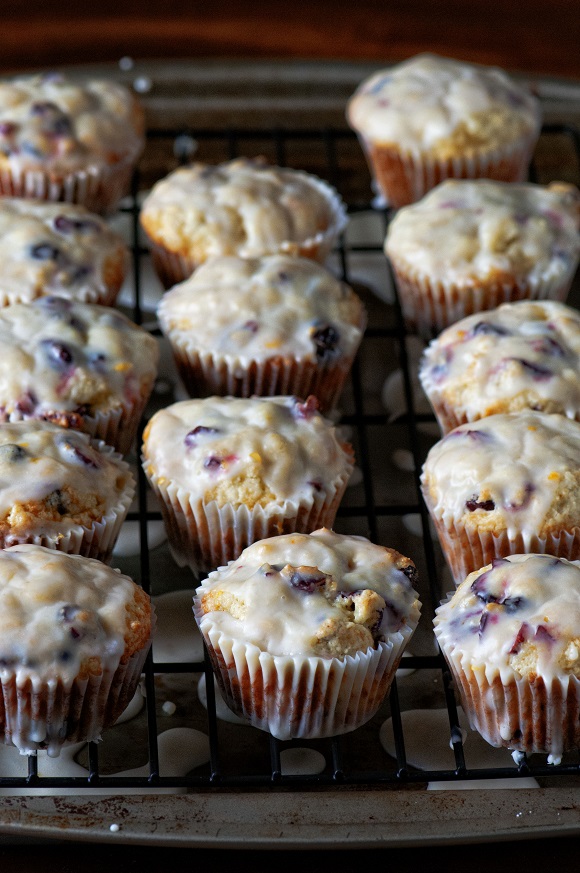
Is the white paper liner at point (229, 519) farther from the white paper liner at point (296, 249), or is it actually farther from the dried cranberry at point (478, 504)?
→ the white paper liner at point (296, 249)

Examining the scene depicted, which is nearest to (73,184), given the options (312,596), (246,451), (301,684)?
(246,451)

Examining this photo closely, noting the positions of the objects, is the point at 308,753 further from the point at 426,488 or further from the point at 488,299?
the point at 488,299

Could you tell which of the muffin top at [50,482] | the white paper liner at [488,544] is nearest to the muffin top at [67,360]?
the muffin top at [50,482]

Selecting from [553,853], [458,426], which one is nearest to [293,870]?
[553,853]

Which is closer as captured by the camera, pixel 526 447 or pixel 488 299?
pixel 526 447

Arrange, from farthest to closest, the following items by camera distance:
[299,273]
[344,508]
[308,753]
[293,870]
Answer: [299,273]
[344,508]
[308,753]
[293,870]

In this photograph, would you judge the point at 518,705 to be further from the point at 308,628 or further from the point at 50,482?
the point at 50,482

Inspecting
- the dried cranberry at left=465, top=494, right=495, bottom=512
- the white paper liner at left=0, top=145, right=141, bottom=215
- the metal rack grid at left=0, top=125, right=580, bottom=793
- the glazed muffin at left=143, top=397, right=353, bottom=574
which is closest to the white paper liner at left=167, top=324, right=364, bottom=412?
the metal rack grid at left=0, top=125, right=580, bottom=793

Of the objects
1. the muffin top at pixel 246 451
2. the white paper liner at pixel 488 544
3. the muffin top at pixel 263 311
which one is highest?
the muffin top at pixel 263 311
